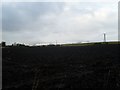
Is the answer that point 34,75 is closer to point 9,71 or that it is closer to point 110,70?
point 9,71

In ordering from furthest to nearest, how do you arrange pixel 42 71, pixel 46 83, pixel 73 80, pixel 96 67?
pixel 96 67
pixel 42 71
pixel 73 80
pixel 46 83

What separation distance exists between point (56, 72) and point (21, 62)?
3475 mm

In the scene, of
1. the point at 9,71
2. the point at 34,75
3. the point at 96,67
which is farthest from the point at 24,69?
the point at 96,67

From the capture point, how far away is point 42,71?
39.3ft

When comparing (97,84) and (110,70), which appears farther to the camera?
(110,70)

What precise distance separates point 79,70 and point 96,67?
1.23 m

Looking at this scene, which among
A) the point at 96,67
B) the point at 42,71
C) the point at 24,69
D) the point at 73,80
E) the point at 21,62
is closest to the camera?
the point at 73,80

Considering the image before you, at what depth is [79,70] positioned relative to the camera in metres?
13.1

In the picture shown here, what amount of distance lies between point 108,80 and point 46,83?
9.23ft

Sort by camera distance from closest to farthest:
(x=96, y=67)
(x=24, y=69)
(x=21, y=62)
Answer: (x=24, y=69)
(x=96, y=67)
(x=21, y=62)

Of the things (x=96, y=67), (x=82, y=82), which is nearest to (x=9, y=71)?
(x=82, y=82)

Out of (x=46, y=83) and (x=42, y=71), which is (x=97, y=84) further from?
(x=42, y=71)

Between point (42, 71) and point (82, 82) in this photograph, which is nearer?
point (82, 82)

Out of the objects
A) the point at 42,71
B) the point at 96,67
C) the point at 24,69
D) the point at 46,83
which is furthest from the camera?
the point at 96,67
